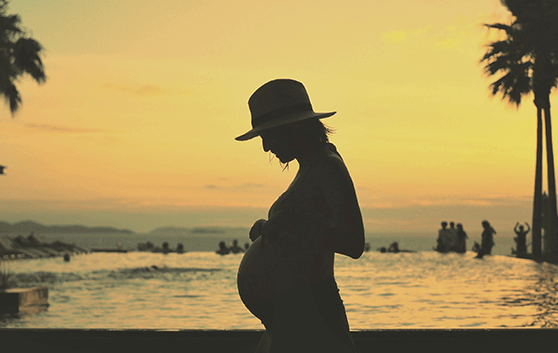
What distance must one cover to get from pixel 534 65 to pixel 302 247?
25220 millimetres

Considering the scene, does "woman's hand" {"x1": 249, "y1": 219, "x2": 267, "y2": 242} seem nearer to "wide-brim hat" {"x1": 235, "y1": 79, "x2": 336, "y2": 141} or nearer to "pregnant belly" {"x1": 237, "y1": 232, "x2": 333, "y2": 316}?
"pregnant belly" {"x1": 237, "y1": 232, "x2": 333, "y2": 316}

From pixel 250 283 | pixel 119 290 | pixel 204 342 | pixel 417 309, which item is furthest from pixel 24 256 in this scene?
pixel 250 283

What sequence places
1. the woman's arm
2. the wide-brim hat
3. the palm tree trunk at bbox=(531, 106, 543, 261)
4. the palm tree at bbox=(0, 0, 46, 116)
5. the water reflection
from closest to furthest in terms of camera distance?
the woman's arm
the wide-brim hat
the water reflection
the palm tree at bbox=(0, 0, 46, 116)
the palm tree trunk at bbox=(531, 106, 543, 261)

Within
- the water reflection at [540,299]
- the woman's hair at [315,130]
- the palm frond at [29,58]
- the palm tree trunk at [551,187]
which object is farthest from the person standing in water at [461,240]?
the woman's hair at [315,130]

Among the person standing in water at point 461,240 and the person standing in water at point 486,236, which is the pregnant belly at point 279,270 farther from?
the person standing in water at point 461,240

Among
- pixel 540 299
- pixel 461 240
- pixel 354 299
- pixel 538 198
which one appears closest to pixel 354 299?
pixel 354 299

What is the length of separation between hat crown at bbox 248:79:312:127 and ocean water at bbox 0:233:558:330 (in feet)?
12.9

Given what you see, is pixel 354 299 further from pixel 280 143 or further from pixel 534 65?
pixel 534 65

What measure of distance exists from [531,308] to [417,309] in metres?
1.96

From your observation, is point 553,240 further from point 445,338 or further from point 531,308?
point 445,338

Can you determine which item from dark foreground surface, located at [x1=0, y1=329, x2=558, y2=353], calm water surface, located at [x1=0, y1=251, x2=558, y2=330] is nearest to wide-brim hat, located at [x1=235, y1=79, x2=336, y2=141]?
dark foreground surface, located at [x1=0, y1=329, x2=558, y2=353]

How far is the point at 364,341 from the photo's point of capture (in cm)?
558

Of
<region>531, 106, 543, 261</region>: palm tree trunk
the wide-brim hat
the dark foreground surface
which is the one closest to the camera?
the wide-brim hat

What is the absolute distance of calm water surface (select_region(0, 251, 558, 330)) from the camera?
10.8m
